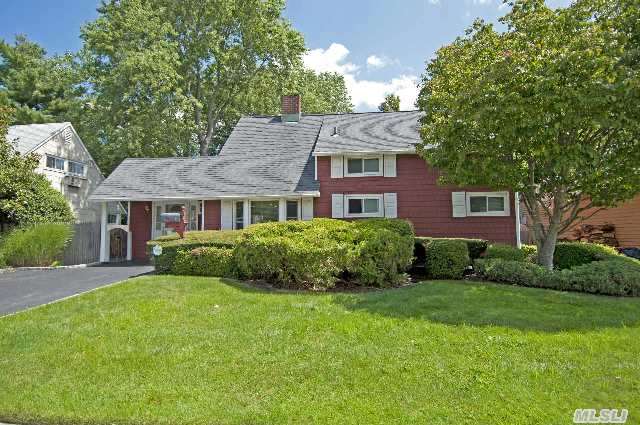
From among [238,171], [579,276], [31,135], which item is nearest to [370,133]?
[238,171]

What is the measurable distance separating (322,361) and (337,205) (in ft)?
39.8

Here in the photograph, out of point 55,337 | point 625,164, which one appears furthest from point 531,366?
point 625,164

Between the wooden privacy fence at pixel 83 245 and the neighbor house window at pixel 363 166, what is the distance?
11.7 m

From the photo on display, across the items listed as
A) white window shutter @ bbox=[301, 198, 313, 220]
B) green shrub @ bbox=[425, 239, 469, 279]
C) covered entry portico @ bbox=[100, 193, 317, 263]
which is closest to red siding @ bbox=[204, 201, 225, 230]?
covered entry portico @ bbox=[100, 193, 317, 263]

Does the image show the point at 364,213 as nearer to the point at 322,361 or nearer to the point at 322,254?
the point at 322,254

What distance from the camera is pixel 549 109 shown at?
29.6 ft

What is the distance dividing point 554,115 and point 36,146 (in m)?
24.7

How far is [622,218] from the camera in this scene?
18.3 metres

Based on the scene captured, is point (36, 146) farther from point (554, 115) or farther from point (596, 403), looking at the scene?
point (596, 403)

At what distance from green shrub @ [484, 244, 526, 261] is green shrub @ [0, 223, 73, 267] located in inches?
613

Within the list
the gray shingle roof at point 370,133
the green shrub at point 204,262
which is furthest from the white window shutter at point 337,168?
the green shrub at point 204,262

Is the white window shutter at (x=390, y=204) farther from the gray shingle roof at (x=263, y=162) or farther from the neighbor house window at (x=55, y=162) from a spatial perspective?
the neighbor house window at (x=55, y=162)

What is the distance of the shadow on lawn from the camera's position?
6.13 meters

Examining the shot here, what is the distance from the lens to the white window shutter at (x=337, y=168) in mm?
16891
